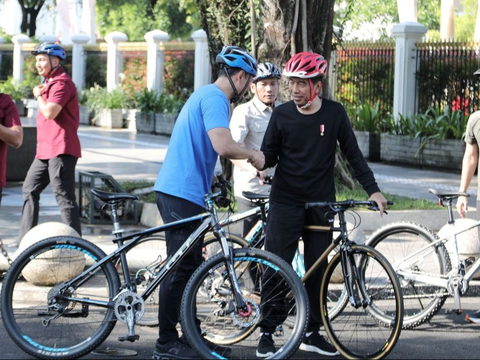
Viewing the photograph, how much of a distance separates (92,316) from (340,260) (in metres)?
1.60

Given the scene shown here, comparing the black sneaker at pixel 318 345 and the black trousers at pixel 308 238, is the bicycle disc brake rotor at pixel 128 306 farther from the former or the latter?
the black sneaker at pixel 318 345

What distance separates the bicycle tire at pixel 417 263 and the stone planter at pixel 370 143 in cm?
1236

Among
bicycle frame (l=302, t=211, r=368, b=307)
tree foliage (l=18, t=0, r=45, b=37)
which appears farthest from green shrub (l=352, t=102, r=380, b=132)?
tree foliage (l=18, t=0, r=45, b=37)

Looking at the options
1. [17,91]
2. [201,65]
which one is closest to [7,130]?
[201,65]

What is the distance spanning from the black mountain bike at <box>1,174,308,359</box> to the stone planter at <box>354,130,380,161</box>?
1369cm

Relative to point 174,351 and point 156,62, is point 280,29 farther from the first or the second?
point 156,62

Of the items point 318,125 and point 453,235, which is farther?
point 453,235

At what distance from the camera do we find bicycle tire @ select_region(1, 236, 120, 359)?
241 inches

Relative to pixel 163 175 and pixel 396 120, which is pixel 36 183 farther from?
pixel 396 120

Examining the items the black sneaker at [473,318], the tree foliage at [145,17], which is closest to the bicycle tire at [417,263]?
the black sneaker at [473,318]

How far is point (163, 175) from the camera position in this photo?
6195mm

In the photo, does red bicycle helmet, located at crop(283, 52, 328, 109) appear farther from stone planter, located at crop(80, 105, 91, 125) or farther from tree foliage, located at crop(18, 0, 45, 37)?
tree foliage, located at crop(18, 0, 45, 37)

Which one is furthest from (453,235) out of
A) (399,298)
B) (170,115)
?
(170,115)

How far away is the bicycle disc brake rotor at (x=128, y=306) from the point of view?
6121 mm
